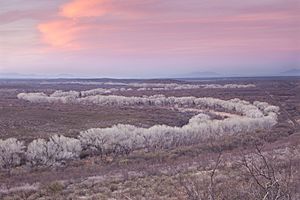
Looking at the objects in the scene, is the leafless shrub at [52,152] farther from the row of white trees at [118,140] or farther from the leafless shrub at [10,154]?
the leafless shrub at [10,154]

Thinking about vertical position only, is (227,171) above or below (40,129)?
above

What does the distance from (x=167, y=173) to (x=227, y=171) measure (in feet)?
9.53

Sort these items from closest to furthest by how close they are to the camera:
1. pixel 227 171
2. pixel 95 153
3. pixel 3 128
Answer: pixel 227 171, pixel 95 153, pixel 3 128

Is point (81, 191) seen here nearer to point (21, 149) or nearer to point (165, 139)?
point (21, 149)

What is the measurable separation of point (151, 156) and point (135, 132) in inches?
309

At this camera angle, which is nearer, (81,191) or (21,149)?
(81,191)

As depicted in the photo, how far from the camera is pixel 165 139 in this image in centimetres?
3759

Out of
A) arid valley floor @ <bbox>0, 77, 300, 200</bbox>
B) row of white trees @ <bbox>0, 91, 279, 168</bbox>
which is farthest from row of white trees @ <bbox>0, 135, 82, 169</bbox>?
arid valley floor @ <bbox>0, 77, 300, 200</bbox>

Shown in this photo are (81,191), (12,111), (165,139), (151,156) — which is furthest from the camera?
(12,111)

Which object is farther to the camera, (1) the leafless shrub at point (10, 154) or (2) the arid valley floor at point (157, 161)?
(1) the leafless shrub at point (10, 154)

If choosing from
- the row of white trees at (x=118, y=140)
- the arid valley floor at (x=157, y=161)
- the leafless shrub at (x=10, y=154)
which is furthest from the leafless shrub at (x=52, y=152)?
the leafless shrub at (x=10, y=154)

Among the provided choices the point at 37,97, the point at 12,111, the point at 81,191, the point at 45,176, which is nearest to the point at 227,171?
the point at 81,191

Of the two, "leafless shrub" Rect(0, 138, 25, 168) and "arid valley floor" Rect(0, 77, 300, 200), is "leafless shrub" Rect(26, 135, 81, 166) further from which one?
"leafless shrub" Rect(0, 138, 25, 168)

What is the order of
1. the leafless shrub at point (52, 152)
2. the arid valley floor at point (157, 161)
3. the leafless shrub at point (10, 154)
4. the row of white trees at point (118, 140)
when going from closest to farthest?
1. the arid valley floor at point (157, 161)
2. the leafless shrub at point (10, 154)
3. the leafless shrub at point (52, 152)
4. the row of white trees at point (118, 140)
